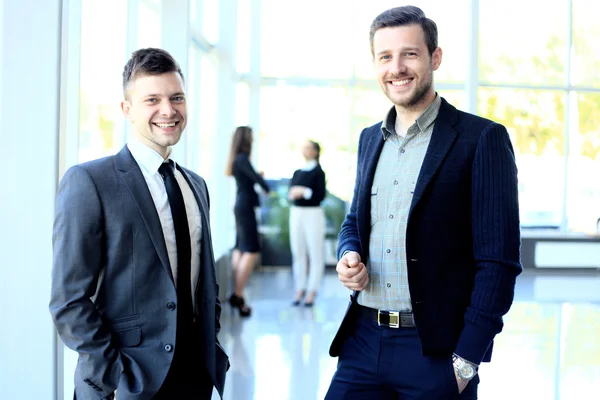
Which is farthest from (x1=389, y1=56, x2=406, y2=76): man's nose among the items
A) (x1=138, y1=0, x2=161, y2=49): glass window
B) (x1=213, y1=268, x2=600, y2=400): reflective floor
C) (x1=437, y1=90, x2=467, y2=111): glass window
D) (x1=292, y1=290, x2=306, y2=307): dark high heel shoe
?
(x1=437, y1=90, x2=467, y2=111): glass window

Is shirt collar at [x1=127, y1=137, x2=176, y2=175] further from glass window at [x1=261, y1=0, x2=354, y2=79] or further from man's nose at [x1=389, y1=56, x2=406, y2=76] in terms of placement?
glass window at [x1=261, y1=0, x2=354, y2=79]

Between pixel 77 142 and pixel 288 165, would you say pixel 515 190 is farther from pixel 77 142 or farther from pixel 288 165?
pixel 288 165

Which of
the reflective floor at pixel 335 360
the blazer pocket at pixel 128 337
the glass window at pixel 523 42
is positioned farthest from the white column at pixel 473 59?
the blazer pocket at pixel 128 337

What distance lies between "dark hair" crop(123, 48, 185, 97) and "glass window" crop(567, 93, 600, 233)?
427 inches

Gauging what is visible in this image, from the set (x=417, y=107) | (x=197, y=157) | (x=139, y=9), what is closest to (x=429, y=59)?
(x=417, y=107)

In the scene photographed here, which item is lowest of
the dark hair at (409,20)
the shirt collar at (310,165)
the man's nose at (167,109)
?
the shirt collar at (310,165)

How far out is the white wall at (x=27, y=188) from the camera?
219 centimetres

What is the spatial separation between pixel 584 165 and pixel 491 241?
10783mm

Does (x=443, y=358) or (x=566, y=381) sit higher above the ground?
(x=443, y=358)

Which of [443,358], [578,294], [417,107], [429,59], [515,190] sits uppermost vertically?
[429,59]

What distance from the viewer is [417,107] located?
1961 mm

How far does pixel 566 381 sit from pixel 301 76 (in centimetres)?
739

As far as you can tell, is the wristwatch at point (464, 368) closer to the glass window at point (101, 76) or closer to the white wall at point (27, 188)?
the white wall at point (27, 188)

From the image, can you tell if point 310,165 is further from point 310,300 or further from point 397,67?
point 397,67
